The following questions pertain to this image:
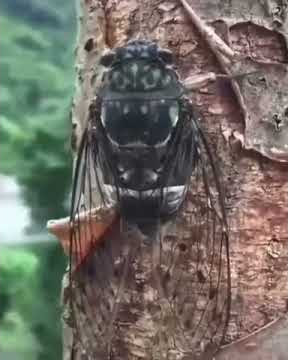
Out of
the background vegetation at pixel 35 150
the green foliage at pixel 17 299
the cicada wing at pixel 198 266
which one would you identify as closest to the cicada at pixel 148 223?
the cicada wing at pixel 198 266

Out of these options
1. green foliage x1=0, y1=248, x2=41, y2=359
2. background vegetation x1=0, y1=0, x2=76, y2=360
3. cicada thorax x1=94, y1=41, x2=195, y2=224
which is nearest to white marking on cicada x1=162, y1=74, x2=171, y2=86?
cicada thorax x1=94, y1=41, x2=195, y2=224

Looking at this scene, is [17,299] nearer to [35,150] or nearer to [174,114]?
[35,150]

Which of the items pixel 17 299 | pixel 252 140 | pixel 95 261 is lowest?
pixel 17 299

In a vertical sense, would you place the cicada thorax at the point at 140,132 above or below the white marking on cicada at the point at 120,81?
below

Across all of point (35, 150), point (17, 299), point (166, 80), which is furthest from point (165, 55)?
point (17, 299)

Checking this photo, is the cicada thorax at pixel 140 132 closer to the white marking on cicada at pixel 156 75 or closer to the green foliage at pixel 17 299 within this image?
the white marking on cicada at pixel 156 75
